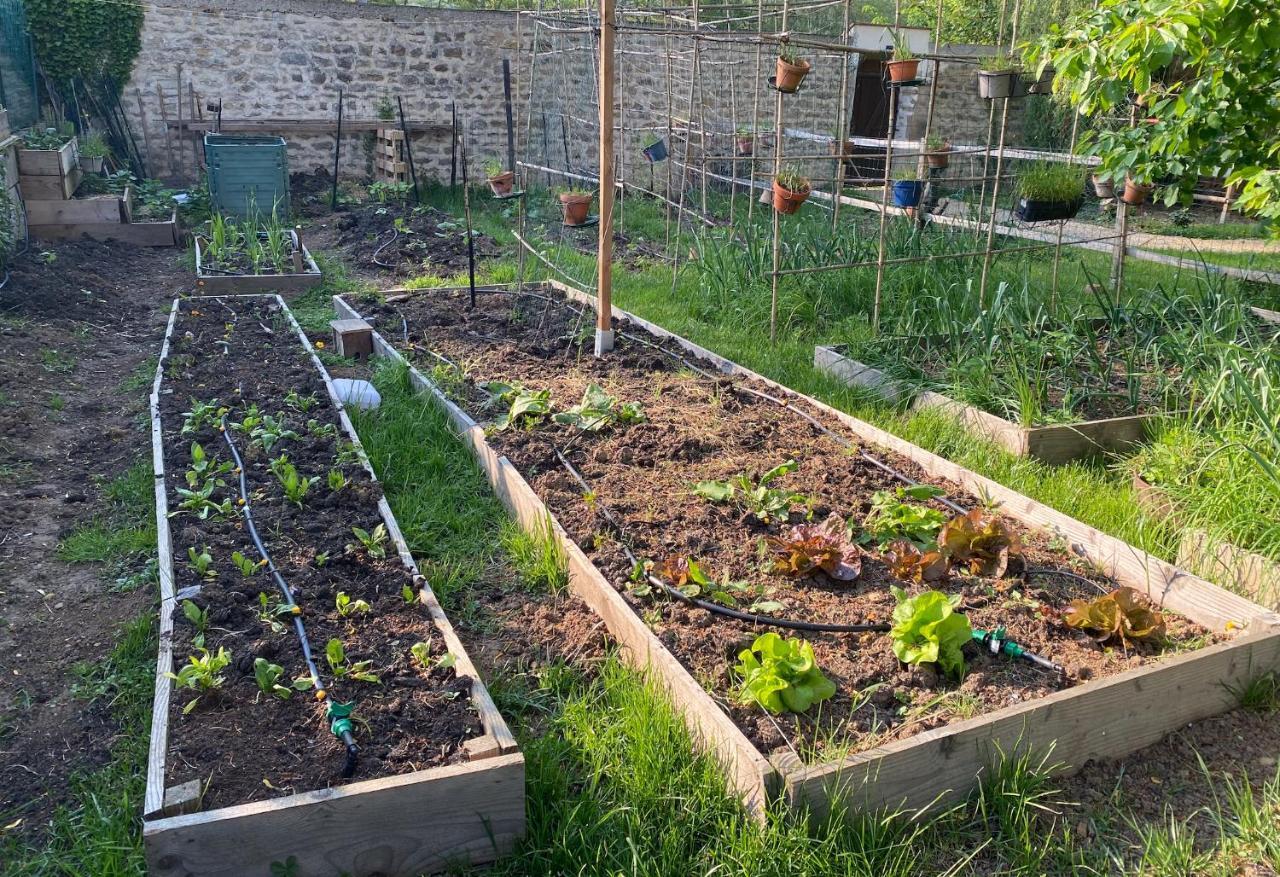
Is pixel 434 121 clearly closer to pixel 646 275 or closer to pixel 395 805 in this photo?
pixel 646 275

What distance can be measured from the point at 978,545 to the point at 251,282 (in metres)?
6.37

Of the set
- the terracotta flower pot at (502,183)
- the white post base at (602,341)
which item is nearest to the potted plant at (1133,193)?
the white post base at (602,341)

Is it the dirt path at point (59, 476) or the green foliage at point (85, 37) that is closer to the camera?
the dirt path at point (59, 476)

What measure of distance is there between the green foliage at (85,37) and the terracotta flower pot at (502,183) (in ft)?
22.8

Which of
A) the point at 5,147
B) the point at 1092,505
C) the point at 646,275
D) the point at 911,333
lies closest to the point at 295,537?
the point at 1092,505

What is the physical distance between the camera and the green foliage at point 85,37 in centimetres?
1060

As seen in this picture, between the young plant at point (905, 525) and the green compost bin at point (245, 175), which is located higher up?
the green compost bin at point (245, 175)

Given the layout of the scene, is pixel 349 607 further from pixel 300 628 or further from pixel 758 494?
pixel 758 494

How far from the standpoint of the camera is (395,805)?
2.20 meters

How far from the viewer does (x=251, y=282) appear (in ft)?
25.3

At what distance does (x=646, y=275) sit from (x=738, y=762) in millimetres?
6546

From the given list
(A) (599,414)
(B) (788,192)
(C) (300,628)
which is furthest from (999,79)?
(C) (300,628)

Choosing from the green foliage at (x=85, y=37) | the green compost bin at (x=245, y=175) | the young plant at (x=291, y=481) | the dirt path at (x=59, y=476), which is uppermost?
the green foliage at (x=85, y=37)

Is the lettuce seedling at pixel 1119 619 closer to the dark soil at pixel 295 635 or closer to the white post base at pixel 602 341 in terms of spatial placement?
the dark soil at pixel 295 635
